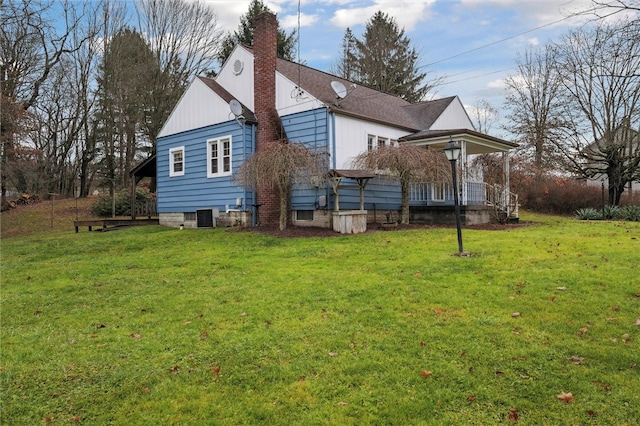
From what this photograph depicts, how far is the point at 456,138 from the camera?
44.8 ft

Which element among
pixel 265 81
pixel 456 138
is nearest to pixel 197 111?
pixel 265 81

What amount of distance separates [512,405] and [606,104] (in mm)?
21998

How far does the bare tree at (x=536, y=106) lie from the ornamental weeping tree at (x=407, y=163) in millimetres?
12759

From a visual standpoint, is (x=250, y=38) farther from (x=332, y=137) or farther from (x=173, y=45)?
(x=332, y=137)

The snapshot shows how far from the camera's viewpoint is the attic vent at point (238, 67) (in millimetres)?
14852

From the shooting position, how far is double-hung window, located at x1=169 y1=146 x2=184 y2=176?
53.5 ft

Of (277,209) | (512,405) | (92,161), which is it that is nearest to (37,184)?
(92,161)

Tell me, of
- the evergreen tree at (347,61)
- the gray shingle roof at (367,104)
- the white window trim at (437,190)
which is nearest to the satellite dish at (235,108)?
the gray shingle roof at (367,104)

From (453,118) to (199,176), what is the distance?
1104 cm

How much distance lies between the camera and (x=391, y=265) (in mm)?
7172

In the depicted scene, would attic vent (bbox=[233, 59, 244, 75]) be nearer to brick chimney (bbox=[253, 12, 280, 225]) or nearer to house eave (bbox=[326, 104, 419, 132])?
brick chimney (bbox=[253, 12, 280, 225])

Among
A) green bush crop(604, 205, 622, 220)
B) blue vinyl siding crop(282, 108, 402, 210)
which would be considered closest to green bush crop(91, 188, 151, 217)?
blue vinyl siding crop(282, 108, 402, 210)

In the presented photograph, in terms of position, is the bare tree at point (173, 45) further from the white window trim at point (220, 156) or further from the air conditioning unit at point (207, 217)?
the air conditioning unit at point (207, 217)

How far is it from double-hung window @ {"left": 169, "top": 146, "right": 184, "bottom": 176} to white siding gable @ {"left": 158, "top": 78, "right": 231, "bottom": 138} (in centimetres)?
77
